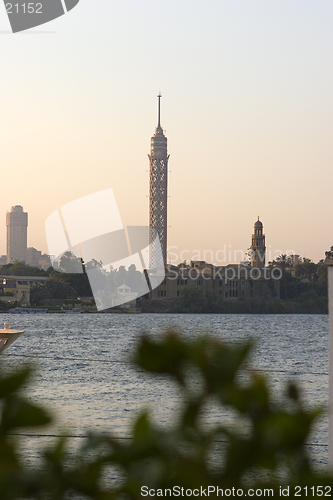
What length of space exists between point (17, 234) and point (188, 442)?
6812 inches

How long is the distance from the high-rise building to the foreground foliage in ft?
526

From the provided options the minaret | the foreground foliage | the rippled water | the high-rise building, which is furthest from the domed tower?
the foreground foliage

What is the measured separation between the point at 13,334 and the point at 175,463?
18572 millimetres

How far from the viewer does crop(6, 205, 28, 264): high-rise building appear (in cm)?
16382

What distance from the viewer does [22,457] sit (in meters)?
0.55

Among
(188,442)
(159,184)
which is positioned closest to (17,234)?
(159,184)

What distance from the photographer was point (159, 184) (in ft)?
343

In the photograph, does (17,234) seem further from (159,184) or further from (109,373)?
(109,373)

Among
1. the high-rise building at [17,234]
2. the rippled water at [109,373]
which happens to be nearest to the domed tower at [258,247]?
the rippled water at [109,373]

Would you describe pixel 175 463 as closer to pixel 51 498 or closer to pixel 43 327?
pixel 51 498

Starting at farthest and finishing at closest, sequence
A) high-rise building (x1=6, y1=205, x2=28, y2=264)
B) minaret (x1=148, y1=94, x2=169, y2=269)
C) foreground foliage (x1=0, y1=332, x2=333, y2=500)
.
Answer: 1. high-rise building (x1=6, y1=205, x2=28, y2=264)
2. minaret (x1=148, y1=94, x2=169, y2=269)
3. foreground foliage (x1=0, y1=332, x2=333, y2=500)

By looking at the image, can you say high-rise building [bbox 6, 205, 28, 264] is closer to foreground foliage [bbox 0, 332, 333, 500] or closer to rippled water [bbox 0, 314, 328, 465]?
rippled water [bbox 0, 314, 328, 465]

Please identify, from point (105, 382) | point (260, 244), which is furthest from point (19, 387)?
point (260, 244)

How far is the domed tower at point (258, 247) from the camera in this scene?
94125mm
